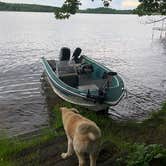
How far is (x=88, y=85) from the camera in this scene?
14.2 meters

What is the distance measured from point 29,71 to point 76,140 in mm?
19263

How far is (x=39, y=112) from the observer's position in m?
14.9

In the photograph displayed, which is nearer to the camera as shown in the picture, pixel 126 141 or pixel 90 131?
pixel 90 131

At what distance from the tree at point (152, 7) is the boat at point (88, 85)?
336 centimetres

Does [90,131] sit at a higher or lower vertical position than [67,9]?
lower

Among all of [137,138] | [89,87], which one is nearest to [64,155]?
[137,138]

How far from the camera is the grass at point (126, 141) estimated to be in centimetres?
628

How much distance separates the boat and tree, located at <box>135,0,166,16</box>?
11.0 feet

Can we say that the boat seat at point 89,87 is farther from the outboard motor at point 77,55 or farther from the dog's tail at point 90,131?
the dog's tail at point 90,131

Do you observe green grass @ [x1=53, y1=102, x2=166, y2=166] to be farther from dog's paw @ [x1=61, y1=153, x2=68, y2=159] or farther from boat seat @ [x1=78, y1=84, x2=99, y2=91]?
dog's paw @ [x1=61, y1=153, x2=68, y2=159]

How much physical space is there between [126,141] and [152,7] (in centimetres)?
396

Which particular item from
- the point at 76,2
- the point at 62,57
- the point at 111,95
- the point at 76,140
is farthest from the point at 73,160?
the point at 62,57

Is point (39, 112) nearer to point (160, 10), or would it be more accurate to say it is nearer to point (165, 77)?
point (160, 10)

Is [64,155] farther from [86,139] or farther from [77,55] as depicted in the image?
[77,55]
